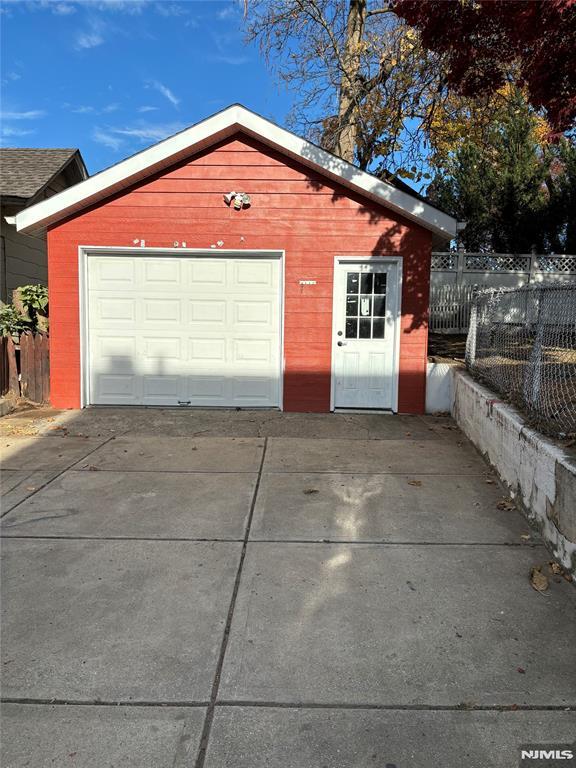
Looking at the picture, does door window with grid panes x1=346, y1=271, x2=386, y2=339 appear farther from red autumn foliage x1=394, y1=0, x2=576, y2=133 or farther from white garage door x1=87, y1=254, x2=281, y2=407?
red autumn foliage x1=394, y1=0, x2=576, y2=133

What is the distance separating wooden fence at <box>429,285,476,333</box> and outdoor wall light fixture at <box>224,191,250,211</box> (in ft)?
29.5

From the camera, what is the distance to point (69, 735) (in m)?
2.22

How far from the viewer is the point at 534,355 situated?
16.3 ft

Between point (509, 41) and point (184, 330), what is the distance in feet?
17.5

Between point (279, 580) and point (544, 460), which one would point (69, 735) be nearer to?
point (279, 580)

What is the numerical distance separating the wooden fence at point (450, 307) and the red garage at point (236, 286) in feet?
26.3

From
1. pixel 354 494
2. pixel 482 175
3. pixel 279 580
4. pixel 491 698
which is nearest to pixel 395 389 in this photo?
pixel 354 494

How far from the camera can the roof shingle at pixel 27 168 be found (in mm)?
11617

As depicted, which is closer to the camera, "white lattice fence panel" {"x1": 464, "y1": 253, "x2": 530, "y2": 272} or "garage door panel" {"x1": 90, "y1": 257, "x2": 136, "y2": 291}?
"garage door panel" {"x1": 90, "y1": 257, "x2": 136, "y2": 291}

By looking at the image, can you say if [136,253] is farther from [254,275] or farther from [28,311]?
[28,311]

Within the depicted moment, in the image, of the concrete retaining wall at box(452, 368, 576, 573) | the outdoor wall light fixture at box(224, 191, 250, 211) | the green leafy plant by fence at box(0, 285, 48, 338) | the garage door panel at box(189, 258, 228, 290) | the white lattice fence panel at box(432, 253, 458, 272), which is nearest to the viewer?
the concrete retaining wall at box(452, 368, 576, 573)

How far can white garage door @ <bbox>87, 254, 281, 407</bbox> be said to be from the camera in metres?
8.35

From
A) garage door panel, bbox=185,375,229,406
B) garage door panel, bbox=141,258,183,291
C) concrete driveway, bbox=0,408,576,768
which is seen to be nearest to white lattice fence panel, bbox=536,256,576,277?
garage door panel, bbox=185,375,229,406

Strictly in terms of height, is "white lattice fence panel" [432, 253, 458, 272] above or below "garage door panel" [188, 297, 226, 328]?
above
